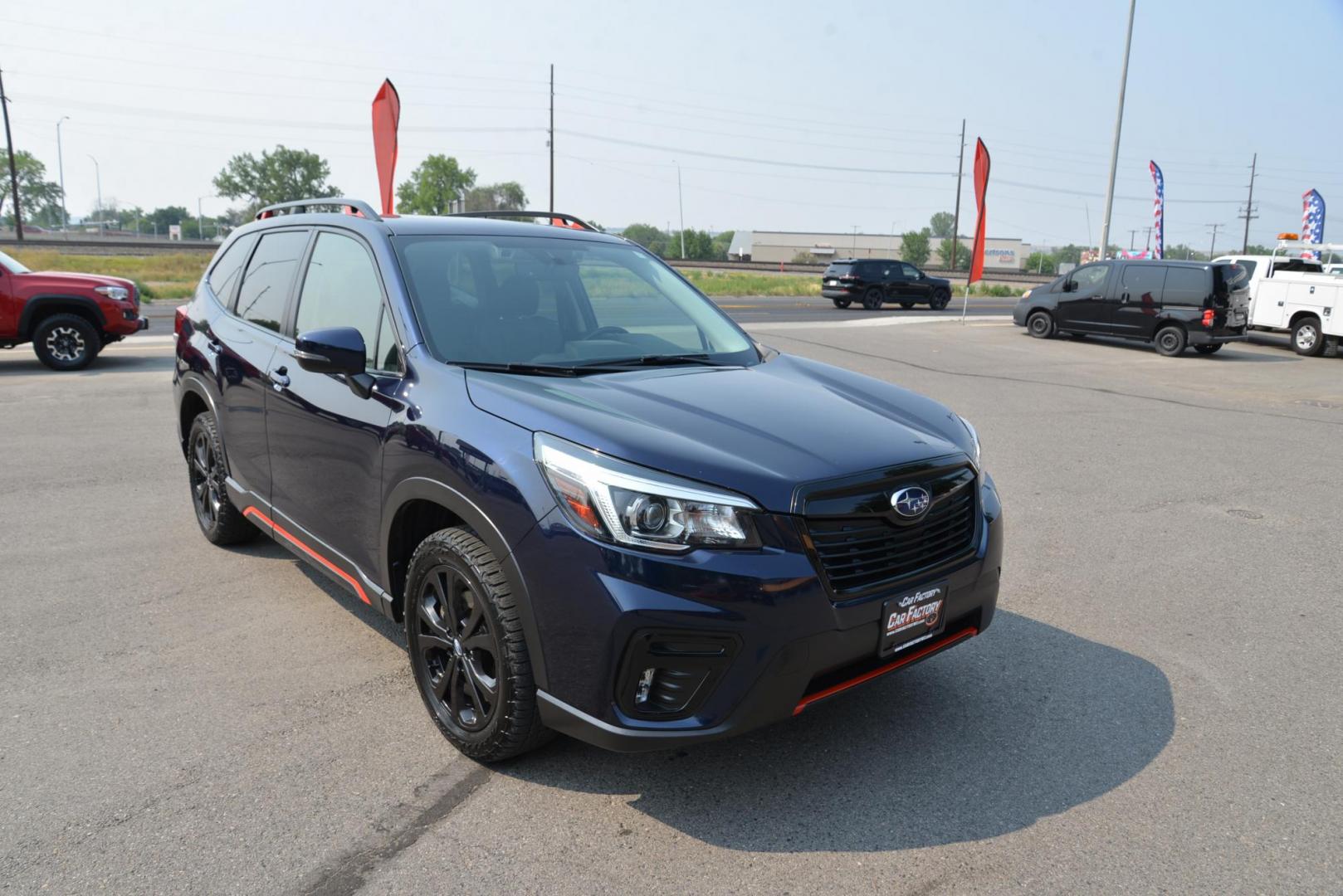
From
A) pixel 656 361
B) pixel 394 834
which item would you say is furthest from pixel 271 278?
pixel 394 834

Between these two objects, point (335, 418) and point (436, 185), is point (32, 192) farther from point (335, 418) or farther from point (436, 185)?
point (335, 418)

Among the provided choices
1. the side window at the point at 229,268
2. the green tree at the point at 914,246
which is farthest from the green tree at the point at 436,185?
the side window at the point at 229,268

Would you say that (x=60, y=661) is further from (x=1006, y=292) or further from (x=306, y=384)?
(x=1006, y=292)

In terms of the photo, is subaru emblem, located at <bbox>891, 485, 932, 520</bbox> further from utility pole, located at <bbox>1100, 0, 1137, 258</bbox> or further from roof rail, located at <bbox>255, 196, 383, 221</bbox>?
utility pole, located at <bbox>1100, 0, 1137, 258</bbox>

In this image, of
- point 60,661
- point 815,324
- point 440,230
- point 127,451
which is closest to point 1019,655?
point 440,230

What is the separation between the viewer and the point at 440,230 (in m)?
4.09

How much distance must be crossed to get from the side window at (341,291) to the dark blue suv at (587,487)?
16 millimetres

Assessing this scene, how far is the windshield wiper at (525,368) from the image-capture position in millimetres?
3439

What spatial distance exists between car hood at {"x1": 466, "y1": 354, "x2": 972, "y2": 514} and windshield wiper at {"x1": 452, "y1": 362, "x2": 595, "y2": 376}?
6 cm

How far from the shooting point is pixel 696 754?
3387 millimetres

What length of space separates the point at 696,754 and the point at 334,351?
75.5 inches

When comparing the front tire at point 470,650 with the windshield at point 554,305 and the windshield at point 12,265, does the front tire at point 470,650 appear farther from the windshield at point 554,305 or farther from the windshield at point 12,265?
the windshield at point 12,265

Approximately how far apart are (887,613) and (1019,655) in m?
1.61

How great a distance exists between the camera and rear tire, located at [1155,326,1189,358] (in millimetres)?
18828
